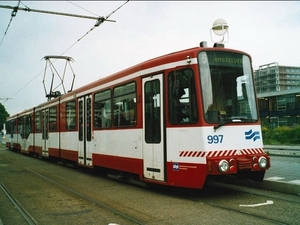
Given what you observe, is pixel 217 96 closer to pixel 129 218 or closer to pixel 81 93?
pixel 129 218

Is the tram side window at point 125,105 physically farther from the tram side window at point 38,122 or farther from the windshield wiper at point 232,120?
the tram side window at point 38,122

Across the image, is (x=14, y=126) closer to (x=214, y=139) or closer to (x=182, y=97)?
(x=182, y=97)

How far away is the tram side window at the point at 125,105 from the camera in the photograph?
9.59 m

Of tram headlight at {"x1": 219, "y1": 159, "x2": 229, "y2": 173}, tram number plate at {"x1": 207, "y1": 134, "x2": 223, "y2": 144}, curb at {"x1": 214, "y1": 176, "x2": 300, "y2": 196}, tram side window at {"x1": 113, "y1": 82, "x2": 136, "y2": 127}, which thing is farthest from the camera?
tram side window at {"x1": 113, "y1": 82, "x2": 136, "y2": 127}

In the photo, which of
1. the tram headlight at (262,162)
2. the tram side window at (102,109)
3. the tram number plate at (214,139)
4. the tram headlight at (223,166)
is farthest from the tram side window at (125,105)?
the tram headlight at (262,162)

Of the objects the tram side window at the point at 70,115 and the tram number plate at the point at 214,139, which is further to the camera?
the tram side window at the point at 70,115

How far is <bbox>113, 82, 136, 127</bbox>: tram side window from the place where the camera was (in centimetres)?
959

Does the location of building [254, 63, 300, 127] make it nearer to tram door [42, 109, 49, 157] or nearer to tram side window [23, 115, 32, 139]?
tram side window [23, 115, 32, 139]

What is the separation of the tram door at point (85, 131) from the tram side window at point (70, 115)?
2.25 ft

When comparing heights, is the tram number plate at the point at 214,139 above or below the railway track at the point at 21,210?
above

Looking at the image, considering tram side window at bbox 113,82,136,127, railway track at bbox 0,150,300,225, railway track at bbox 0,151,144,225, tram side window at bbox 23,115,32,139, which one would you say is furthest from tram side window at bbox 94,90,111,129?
tram side window at bbox 23,115,32,139

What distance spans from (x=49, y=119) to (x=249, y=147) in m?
12.8

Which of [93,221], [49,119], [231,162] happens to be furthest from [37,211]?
[49,119]

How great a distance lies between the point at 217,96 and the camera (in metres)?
7.81
